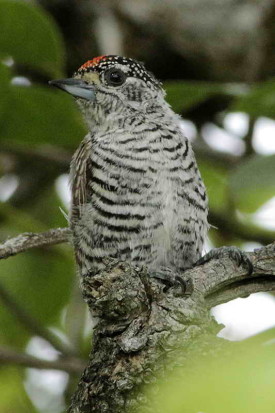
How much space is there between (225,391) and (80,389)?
857 mm

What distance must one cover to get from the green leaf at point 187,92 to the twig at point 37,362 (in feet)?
4.25

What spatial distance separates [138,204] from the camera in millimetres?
2553

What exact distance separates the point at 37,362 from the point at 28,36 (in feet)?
4.92

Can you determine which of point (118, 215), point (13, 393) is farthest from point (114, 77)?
point (13, 393)

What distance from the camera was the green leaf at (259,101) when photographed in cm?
284

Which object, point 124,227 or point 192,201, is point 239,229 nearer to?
point 192,201

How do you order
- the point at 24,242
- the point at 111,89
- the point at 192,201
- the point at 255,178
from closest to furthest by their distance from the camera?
the point at 24,242 → the point at 255,178 → the point at 192,201 → the point at 111,89

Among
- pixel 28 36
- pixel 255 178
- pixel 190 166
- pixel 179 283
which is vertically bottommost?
pixel 179 283

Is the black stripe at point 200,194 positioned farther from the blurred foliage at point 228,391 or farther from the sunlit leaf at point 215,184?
the blurred foliage at point 228,391

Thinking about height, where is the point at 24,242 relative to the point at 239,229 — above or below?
below

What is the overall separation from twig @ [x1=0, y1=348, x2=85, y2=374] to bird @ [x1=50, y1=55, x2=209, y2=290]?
0.50m

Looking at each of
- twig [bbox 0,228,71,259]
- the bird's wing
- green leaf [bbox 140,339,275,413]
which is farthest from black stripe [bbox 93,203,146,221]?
green leaf [bbox 140,339,275,413]

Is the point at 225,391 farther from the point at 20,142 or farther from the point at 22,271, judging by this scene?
the point at 22,271

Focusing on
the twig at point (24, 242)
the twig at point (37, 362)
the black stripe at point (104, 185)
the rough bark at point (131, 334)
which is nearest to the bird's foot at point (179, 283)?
the rough bark at point (131, 334)
